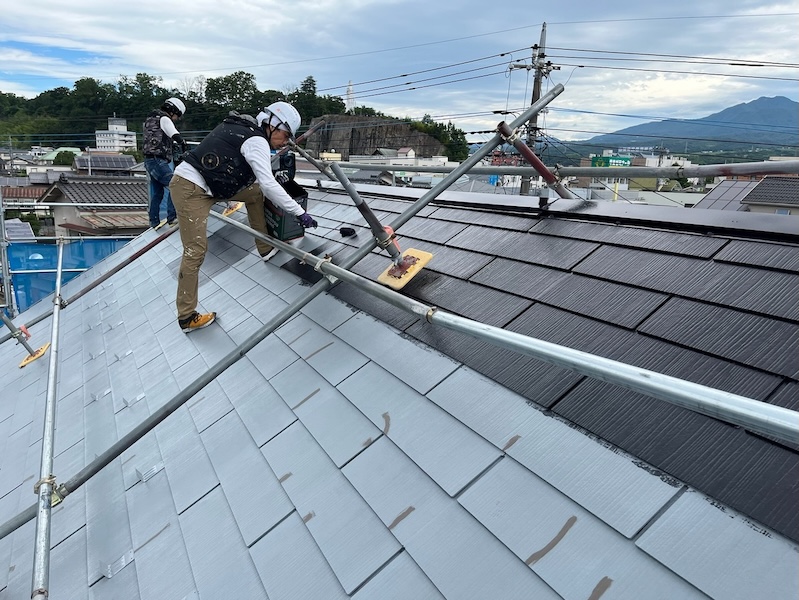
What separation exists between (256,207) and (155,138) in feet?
14.2

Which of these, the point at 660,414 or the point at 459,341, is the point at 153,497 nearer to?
the point at 459,341

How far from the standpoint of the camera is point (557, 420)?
7.04 feet

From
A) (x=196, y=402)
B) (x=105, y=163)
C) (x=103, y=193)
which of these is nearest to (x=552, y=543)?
(x=196, y=402)

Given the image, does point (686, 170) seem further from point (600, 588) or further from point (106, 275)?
point (106, 275)

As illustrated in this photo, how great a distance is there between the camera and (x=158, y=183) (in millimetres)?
9617

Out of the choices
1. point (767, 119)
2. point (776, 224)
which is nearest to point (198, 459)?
point (776, 224)

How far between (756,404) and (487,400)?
1.26 m

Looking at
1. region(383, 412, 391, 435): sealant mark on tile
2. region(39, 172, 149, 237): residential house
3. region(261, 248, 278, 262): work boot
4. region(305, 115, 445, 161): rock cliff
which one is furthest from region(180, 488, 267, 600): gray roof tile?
region(305, 115, 445, 161): rock cliff

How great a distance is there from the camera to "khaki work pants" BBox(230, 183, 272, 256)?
5.47 meters

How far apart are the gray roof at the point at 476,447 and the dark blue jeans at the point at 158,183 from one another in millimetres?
5751

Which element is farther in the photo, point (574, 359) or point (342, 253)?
point (342, 253)

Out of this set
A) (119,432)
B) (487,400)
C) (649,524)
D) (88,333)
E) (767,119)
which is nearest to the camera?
(649,524)

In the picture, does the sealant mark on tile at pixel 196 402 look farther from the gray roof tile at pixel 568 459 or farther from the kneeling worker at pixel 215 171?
the gray roof tile at pixel 568 459

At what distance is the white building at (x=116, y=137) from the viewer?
2840 inches
